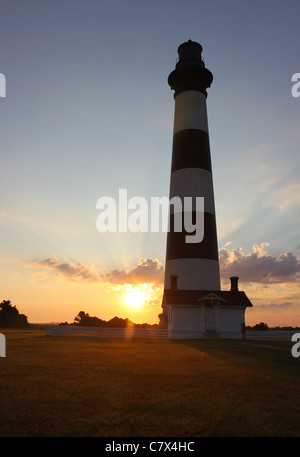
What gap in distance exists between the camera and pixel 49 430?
6.30m

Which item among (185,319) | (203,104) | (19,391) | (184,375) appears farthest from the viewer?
(203,104)

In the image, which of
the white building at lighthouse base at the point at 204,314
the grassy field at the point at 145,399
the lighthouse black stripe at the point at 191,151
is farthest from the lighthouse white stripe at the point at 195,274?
the grassy field at the point at 145,399

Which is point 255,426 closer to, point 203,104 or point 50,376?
point 50,376

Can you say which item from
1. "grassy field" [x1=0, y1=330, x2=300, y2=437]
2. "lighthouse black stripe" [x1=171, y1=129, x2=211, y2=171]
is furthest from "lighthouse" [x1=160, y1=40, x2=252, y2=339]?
"grassy field" [x1=0, y1=330, x2=300, y2=437]

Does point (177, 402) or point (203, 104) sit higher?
point (203, 104)

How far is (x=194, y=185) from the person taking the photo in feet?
106

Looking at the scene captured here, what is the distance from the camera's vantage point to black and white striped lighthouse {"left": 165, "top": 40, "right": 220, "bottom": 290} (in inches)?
1233

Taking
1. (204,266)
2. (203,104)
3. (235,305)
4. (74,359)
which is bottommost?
(74,359)

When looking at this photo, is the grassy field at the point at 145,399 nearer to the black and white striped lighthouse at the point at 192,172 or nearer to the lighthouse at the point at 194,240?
the lighthouse at the point at 194,240

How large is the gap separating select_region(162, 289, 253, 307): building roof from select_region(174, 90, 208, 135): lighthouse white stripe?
15619 mm

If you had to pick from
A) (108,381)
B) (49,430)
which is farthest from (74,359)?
(49,430)

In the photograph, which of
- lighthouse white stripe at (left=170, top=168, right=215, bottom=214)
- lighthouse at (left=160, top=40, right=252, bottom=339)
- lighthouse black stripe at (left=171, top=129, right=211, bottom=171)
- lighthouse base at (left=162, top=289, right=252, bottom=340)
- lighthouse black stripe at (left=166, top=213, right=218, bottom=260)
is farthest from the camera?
lighthouse black stripe at (left=171, top=129, right=211, bottom=171)

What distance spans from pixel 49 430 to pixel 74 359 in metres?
9.03

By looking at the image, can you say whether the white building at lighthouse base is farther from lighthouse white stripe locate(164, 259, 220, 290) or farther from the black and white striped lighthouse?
the black and white striped lighthouse
